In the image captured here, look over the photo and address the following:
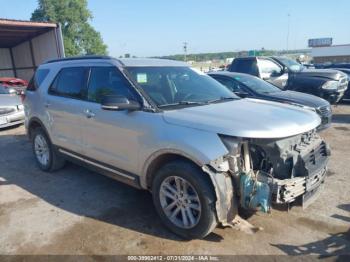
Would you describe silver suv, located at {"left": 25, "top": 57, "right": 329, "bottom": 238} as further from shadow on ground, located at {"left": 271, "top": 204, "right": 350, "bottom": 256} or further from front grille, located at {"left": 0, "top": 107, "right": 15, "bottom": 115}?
front grille, located at {"left": 0, "top": 107, "right": 15, "bottom": 115}

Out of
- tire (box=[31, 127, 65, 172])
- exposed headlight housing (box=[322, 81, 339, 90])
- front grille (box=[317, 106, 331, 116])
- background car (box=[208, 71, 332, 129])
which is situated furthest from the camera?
exposed headlight housing (box=[322, 81, 339, 90])

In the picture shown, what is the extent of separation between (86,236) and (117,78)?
191 cm

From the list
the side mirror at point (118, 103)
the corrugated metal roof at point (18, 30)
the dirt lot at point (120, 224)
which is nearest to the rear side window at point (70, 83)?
the side mirror at point (118, 103)

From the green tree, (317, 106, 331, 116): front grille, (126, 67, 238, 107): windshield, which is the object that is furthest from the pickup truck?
the green tree

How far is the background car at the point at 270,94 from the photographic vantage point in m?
7.26

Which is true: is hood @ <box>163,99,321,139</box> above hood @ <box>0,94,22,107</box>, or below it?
above

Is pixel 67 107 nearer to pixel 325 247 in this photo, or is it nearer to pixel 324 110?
pixel 325 247

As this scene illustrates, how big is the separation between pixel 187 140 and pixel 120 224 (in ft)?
4.75

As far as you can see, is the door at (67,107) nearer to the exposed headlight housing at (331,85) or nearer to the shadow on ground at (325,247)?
the shadow on ground at (325,247)

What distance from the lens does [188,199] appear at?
138 inches

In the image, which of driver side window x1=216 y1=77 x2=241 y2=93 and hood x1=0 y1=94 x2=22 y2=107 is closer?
driver side window x1=216 y1=77 x2=241 y2=93

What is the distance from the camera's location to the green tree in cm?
5472

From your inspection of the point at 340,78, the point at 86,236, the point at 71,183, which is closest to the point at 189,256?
the point at 86,236

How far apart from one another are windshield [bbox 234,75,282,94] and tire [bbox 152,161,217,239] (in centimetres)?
487
